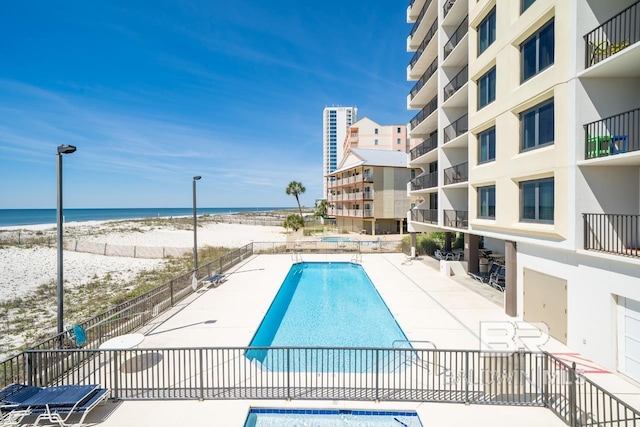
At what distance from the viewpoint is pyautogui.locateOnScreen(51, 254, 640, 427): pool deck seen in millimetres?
6398

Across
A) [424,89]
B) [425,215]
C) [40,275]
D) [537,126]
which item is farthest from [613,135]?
[40,275]

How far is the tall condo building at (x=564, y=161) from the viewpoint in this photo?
8266 millimetres

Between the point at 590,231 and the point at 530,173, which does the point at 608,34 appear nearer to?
the point at 530,173

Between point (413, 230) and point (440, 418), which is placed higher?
point (413, 230)

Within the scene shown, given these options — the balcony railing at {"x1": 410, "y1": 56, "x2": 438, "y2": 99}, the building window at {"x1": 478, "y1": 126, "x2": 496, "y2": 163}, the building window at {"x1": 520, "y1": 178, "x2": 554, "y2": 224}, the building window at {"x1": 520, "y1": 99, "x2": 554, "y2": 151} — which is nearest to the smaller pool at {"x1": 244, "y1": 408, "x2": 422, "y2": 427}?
the building window at {"x1": 520, "y1": 178, "x2": 554, "y2": 224}

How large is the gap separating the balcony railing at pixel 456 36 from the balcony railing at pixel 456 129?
14.3 feet

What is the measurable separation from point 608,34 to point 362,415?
12.5 meters

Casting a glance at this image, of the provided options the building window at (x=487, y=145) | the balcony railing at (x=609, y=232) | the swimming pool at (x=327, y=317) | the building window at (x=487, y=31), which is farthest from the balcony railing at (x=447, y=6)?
the swimming pool at (x=327, y=317)

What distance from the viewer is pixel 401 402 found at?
6.86m

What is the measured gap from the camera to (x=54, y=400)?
6.18 meters

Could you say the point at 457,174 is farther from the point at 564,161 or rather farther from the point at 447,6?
the point at 447,6

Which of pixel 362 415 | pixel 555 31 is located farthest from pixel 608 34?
pixel 362 415

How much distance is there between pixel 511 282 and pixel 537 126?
6.35 metres

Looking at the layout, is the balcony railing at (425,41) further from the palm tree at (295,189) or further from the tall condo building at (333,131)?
the tall condo building at (333,131)
